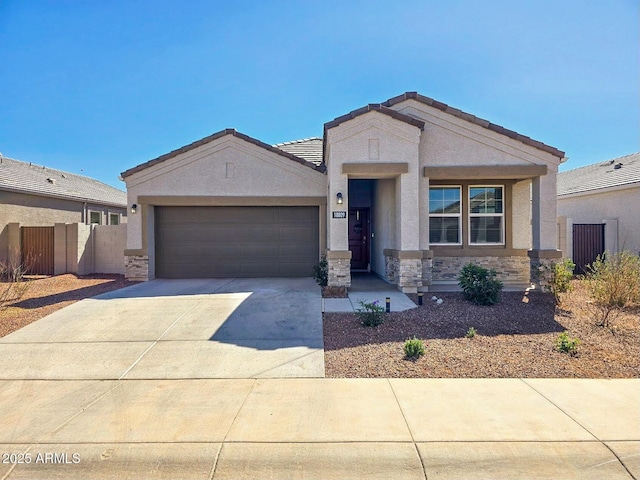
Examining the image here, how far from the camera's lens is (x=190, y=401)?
4.10 m

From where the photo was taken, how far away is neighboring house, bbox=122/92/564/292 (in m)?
9.18

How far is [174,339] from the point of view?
6.11 m

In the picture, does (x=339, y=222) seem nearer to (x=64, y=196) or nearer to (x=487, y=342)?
(x=487, y=342)

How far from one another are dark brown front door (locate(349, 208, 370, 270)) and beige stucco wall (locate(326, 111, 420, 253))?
451 centimetres

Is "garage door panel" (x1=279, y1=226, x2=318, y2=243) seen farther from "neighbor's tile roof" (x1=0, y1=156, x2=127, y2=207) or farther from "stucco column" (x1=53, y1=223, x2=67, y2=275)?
"neighbor's tile roof" (x1=0, y1=156, x2=127, y2=207)

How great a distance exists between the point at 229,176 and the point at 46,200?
10.1 metres

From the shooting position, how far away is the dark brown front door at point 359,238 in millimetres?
13742

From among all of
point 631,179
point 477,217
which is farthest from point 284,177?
point 631,179

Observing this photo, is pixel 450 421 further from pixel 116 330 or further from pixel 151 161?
pixel 151 161

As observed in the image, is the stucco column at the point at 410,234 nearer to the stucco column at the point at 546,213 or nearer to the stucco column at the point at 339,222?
the stucco column at the point at 339,222

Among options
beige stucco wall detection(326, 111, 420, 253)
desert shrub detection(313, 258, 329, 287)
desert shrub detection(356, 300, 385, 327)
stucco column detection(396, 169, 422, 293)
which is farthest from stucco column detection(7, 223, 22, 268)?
stucco column detection(396, 169, 422, 293)

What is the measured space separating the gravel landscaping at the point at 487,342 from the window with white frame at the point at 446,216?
8.66 feet

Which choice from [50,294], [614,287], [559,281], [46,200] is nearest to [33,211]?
[46,200]

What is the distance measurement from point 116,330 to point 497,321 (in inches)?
278
